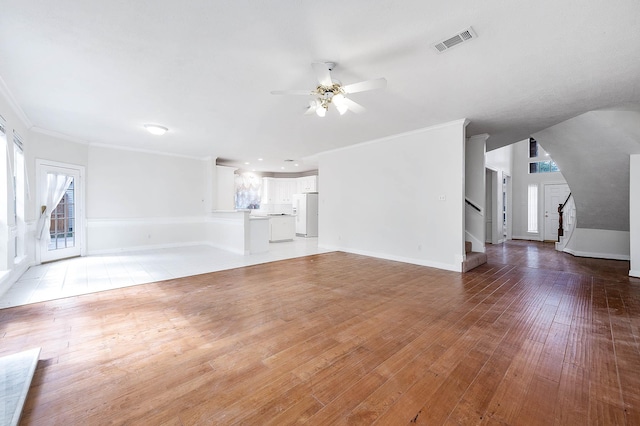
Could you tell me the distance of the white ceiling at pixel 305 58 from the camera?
1.96 metres

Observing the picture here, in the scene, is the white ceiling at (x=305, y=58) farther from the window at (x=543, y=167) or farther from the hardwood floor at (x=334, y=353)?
the window at (x=543, y=167)

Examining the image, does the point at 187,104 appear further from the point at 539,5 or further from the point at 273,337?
the point at 539,5

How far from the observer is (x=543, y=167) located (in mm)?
8734

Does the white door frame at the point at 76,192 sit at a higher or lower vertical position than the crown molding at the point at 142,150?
lower

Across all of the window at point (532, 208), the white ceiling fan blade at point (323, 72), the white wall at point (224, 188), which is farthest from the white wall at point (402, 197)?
the window at point (532, 208)

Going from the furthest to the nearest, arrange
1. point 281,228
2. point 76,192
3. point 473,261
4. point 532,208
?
1. point 532,208
2. point 281,228
3. point 76,192
4. point 473,261

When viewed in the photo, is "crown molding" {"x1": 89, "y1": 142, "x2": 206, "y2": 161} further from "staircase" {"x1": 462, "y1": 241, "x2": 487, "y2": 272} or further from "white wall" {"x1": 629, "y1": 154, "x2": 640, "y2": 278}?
"white wall" {"x1": 629, "y1": 154, "x2": 640, "y2": 278}

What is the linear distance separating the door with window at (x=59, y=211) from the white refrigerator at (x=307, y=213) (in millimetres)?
6050

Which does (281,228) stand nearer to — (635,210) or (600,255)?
(635,210)

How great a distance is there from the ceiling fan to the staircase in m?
3.37

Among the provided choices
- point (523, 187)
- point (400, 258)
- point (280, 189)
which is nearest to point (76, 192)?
point (280, 189)

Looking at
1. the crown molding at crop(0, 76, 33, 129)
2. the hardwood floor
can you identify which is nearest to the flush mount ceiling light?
the crown molding at crop(0, 76, 33, 129)

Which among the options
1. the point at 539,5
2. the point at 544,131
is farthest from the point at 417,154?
the point at 539,5

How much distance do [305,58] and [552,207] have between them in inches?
389
